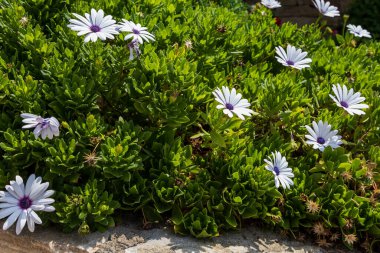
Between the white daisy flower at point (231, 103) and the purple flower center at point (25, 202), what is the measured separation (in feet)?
2.66

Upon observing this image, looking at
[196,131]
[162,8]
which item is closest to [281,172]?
[196,131]

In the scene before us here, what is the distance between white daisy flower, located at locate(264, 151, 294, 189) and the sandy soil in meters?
0.29

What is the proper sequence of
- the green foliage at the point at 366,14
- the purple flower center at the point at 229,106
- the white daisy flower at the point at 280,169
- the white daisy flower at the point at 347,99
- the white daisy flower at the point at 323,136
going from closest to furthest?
the white daisy flower at the point at 280,169 < the purple flower center at the point at 229,106 < the white daisy flower at the point at 323,136 < the white daisy flower at the point at 347,99 < the green foliage at the point at 366,14

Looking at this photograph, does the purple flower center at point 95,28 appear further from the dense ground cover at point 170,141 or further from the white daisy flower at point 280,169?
the white daisy flower at point 280,169

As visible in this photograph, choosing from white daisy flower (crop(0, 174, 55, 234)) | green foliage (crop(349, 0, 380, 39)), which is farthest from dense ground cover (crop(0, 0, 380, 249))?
green foliage (crop(349, 0, 380, 39))

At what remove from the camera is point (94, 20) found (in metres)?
2.32

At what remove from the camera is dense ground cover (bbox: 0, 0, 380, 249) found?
84.4 inches

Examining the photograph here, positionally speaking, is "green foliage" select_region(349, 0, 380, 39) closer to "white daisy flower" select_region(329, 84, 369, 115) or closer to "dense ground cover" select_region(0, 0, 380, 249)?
"dense ground cover" select_region(0, 0, 380, 249)

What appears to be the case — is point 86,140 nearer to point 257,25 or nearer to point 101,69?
point 101,69

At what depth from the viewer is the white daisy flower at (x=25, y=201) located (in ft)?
6.24

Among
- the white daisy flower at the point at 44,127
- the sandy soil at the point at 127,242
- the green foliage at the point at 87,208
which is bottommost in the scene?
the sandy soil at the point at 127,242

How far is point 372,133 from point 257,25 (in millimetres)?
1070

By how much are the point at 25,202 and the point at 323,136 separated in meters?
1.29

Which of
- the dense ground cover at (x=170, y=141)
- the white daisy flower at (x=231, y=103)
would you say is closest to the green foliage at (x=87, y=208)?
the dense ground cover at (x=170, y=141)
